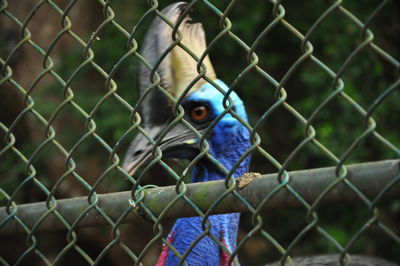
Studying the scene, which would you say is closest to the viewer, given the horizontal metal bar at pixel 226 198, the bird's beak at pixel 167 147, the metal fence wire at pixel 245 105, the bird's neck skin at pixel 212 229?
the horizontal metal bar at pixel 226 198

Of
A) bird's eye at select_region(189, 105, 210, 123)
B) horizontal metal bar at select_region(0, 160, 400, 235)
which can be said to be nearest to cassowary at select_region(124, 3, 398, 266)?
bird's eye at select_region(189, 105, 210, 123)

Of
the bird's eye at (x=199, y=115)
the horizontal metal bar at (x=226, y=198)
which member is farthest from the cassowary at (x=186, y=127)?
the horizontal metal bar at (x=226, y=198)

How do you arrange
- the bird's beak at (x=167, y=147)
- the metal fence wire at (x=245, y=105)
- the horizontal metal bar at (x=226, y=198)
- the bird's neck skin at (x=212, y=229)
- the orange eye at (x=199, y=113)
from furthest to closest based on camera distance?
1. the metal fence wire at (x=245, y=105)
2. the orange eye at (x=199, y=113)
3. the bird's neck skin at (x=212, y=229)
4. the bird's beak at (x=167, y=147)
5. the horizontal metal bar at (x=226, y=198)

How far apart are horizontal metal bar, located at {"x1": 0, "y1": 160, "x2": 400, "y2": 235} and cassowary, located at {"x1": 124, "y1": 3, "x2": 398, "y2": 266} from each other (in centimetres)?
41

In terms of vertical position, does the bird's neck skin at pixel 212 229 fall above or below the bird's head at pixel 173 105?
below

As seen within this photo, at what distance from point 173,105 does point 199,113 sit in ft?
1.60

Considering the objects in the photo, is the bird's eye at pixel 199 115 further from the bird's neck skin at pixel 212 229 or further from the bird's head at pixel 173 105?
the bird's neck skin at pixel 212 229

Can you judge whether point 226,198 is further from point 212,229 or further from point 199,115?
point 199,115

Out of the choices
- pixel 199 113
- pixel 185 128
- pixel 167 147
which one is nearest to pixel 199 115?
pixel 199 113

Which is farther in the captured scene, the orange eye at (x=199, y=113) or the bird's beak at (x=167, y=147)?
the orange eye at (x=199, y=113)

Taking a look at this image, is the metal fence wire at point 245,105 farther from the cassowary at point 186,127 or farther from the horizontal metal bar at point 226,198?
the horizontal metal bar at point 226,198

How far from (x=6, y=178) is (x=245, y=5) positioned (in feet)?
7.95

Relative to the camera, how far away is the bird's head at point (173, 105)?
7.79 feet

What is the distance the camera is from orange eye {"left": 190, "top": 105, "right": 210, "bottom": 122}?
8.80 feet
